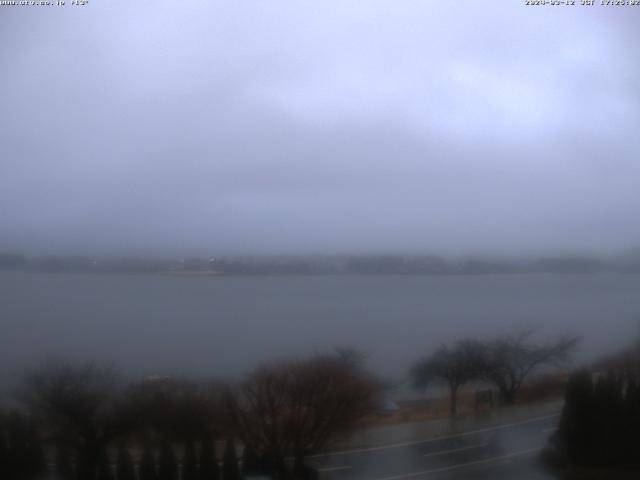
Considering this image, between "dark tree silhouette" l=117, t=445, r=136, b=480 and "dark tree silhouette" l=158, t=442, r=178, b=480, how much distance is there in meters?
0.08

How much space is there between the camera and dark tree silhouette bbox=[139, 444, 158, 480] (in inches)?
80.1

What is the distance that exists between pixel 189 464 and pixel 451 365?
0.81 meters

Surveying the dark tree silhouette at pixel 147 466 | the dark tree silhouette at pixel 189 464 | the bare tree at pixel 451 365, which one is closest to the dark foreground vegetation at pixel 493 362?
the bare tree at pixel 451 365

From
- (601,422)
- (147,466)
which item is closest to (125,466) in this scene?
(147,466)

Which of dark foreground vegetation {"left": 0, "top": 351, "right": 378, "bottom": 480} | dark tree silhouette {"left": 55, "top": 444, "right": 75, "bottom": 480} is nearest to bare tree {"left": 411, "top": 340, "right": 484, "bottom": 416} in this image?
dark foreground vegetation {"left": 0, "top": 351, "right": 378, "bottom": 480}

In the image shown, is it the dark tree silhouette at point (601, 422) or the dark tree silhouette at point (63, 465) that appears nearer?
the dark tree silhouette at point (63, 465)

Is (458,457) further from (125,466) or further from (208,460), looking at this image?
(125,466)

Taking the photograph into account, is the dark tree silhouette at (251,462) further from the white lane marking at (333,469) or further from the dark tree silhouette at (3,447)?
the dark tree silhouette at (3,447)

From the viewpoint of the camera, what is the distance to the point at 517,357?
2.07 meters

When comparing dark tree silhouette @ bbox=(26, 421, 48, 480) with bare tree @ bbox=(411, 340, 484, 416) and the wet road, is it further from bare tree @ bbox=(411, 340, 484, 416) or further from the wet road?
bare tree @ bbox=(411, 340, 484, 416)

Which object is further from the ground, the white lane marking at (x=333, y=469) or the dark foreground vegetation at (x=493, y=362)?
the dark foreground vegetation at (x=493, y=362)

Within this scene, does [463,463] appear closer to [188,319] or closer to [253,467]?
[253,467]

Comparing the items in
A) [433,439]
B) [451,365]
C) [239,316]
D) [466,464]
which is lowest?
[466,464]

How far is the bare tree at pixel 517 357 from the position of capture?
2049mm
